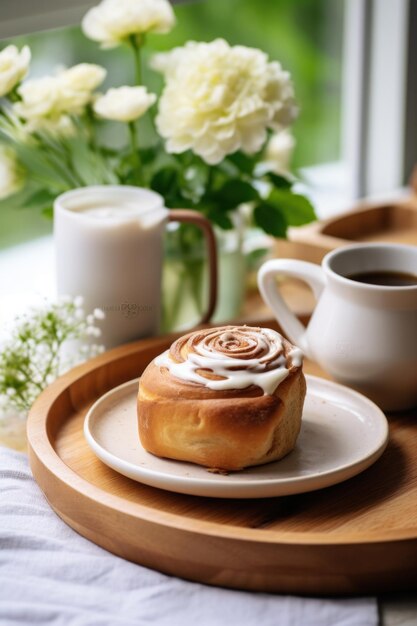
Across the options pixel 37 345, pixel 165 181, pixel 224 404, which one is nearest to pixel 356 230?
pixel 165 181

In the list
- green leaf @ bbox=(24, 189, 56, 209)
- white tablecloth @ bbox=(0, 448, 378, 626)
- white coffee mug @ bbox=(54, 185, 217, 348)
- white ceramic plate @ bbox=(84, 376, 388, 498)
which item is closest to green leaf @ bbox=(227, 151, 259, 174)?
white coffee mug @ bbox=(54, 185, 217, 348)

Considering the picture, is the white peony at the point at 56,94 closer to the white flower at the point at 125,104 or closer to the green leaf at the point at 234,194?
the white flower at the point at 125,104

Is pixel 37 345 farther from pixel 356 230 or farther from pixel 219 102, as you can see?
pixel 356 230

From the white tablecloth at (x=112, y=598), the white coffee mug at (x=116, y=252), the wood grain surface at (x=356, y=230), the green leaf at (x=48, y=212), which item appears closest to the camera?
the white tablecloth at (x=112, y=598)

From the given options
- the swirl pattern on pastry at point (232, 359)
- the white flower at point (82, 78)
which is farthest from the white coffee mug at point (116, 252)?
the swirl pattern on pastry at point (232, 359)

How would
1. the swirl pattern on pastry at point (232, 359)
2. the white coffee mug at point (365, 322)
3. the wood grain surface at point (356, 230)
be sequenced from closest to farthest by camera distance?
the swirl pattern on pastry at point (232, 359), the white coffee mug at point (365, 322), the wood grain surface at point (356, 230)

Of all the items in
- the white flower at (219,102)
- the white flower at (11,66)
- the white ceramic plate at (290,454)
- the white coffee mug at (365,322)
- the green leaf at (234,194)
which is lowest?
the white ceramic plate at (290,454)

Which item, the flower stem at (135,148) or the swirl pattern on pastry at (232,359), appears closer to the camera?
the swirl pattern on pastry at (232,359)
